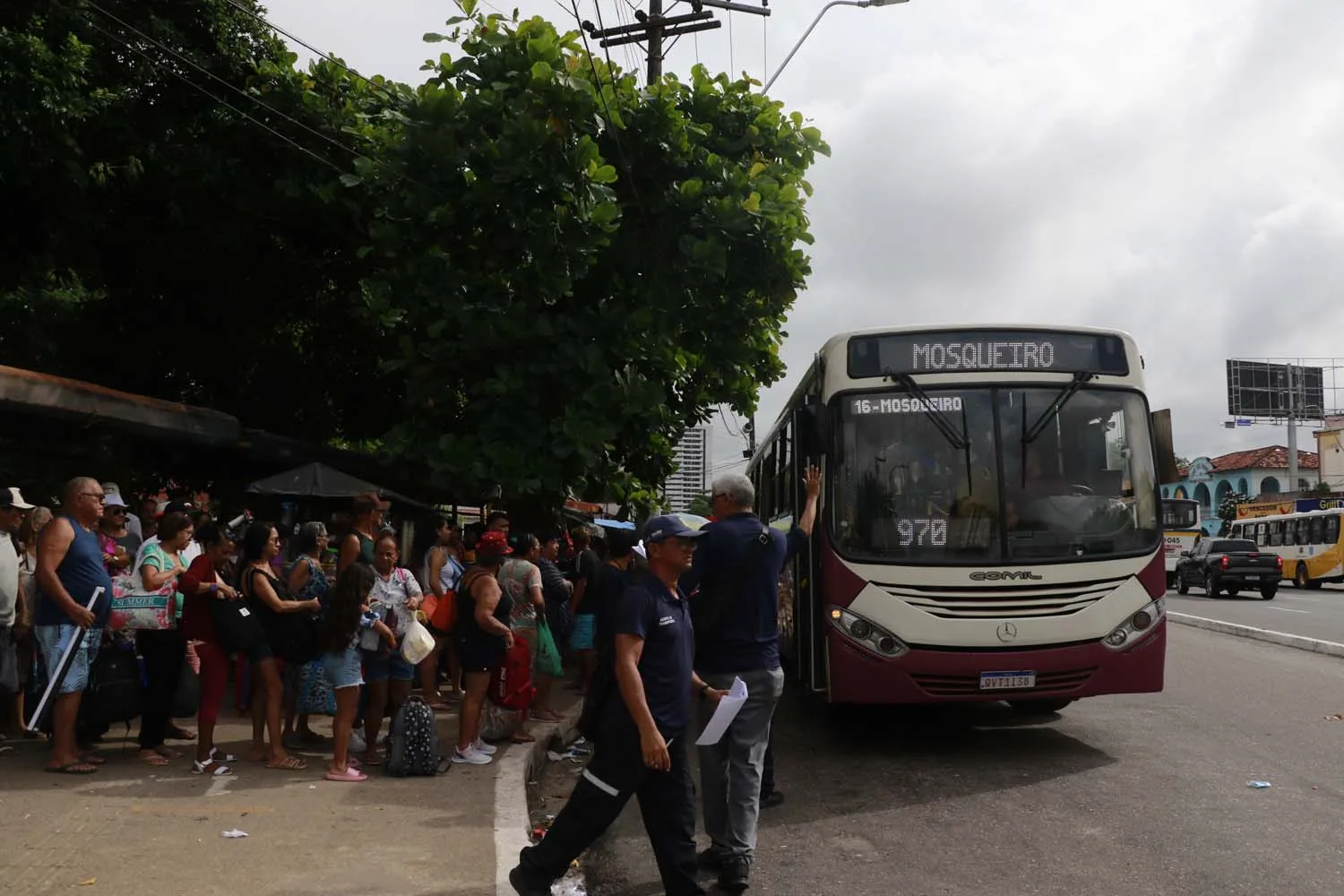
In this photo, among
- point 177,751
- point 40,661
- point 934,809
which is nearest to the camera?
point 934,809

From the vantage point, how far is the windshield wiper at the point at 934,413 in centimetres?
880

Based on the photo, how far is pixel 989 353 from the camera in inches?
352

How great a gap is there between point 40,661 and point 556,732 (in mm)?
3898

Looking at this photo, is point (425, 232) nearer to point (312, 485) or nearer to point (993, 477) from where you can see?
point (312, 485)

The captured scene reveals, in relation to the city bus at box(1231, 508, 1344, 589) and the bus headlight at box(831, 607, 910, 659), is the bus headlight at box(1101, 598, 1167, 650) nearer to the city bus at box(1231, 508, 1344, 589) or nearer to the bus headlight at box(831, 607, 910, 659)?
the bus headlight at box(831, 607, 910, 659)

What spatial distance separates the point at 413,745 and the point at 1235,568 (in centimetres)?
3106

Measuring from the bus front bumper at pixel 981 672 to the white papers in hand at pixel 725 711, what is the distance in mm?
3323

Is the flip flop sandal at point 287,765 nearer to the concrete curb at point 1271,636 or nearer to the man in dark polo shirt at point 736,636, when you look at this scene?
the man in dark polo shirt at point 736,636

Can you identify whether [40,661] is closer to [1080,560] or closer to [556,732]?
[556,732]

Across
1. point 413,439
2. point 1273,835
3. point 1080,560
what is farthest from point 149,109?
point 1273,835

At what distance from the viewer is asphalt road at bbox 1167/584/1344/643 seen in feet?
67.9

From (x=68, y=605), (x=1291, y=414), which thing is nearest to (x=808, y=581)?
(x=68, y=605)

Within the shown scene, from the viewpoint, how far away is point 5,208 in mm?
15414

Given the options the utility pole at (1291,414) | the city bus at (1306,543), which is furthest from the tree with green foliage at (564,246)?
the utility pole at (1291,414)
